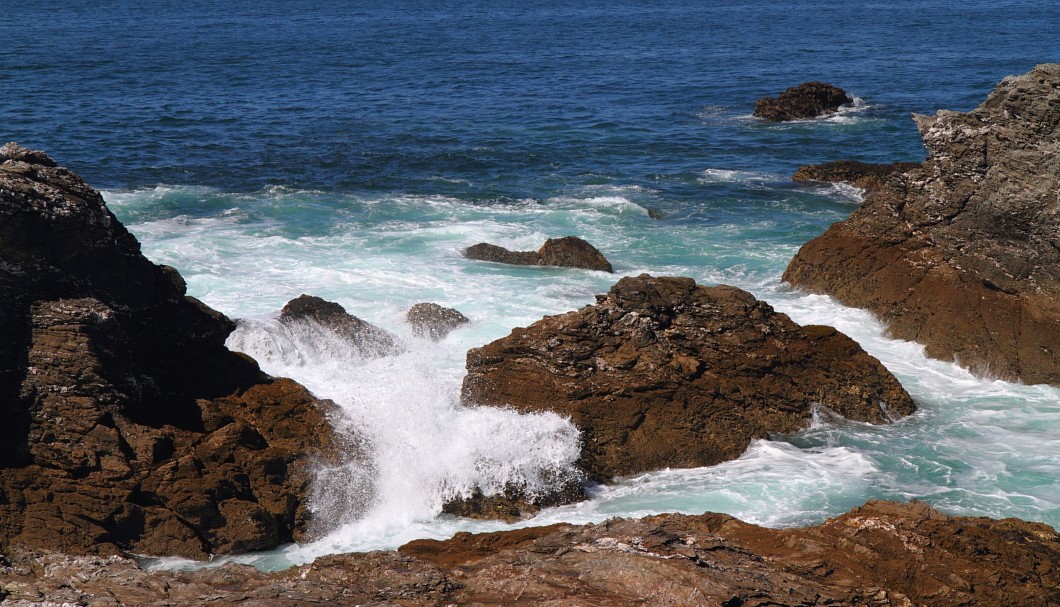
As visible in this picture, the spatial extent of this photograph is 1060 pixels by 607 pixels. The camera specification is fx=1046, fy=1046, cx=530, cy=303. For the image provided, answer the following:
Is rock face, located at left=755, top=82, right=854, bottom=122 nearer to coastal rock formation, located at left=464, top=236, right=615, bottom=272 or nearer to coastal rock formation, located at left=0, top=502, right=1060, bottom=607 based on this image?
coastal rock formation, located at left=464, top=236, right=615, bottom=272

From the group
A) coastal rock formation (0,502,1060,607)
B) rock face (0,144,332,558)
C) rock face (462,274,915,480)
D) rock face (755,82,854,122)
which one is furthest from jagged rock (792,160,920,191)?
coastal rock formation (0,502,1060,607)

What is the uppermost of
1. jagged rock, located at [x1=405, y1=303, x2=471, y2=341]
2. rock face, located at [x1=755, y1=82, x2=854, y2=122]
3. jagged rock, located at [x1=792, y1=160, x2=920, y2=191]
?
rock face, located at [x1=755, y1=82, x2=854, y2=122]

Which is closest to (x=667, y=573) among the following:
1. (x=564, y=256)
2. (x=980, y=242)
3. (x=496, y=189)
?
(x=980, y=242)

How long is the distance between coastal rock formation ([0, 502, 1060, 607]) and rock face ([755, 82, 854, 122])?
34.4 metres

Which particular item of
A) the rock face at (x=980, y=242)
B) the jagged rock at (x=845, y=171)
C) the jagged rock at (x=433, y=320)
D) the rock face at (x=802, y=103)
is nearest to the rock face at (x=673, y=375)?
the rock face at (x=980, y=242)

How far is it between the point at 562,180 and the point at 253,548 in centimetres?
2188

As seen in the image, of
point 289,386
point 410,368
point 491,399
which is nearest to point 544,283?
point 410,368

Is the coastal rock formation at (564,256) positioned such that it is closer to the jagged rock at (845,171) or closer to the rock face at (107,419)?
the rock face at (107,419)

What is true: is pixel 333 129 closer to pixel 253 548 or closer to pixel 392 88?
pixel 392 88

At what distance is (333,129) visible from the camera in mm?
40062

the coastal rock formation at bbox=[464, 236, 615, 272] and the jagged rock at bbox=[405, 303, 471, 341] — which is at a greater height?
the coastal rock formation at bbox=[464, 236, 615, 272]

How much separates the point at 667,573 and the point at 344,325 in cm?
1065

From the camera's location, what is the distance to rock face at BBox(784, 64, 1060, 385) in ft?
58.0

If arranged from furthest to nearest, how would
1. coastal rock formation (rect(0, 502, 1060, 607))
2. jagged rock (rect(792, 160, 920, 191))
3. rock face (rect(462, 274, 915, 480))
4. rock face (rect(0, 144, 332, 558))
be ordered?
jagged rock (rect(792, 160, 920, 191)) < rock face (rect(462, 274, 915, 480)) < rock face (rect(0, 144, 332, 558)) < coastal rock formation (rect(0, 502, 1060, 607))
